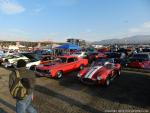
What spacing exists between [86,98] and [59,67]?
5170 millimetres

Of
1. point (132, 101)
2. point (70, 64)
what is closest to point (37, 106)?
point (132, 101)

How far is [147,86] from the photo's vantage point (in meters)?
9.98

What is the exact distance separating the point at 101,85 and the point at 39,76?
492 centimetres

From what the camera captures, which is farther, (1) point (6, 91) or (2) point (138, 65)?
(2) point (138, 65)

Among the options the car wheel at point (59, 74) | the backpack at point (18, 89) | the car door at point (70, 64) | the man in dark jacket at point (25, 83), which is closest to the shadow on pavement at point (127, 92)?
the car wheel at point (59, 74)

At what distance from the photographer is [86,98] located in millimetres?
8156

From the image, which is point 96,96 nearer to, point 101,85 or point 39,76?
point 101,85

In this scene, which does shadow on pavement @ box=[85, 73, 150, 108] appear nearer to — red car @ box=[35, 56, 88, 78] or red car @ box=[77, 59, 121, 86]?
red car @ box=[77, 59, 121, 86]

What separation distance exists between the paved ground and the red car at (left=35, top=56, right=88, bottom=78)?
1526 mm

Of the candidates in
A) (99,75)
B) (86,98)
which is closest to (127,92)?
(99,75)

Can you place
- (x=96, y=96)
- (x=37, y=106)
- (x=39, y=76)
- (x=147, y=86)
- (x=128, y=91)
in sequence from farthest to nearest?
1. (x=39, y=76)
2. (x=147, y=86)
3. (x=128, y=91)
4. (x=96, y=96)
5. (x=37, y=106)

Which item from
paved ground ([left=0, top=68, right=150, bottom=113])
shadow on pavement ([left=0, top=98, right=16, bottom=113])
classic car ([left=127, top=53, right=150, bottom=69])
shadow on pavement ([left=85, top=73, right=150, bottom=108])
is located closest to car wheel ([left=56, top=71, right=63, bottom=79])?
paved ground ([left=0, top=68, right=150, bottom=113])

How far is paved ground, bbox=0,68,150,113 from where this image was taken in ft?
22.9

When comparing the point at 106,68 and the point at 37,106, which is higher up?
the point at 106,68
